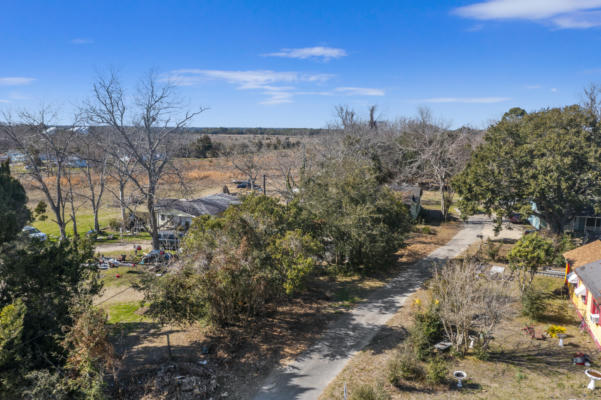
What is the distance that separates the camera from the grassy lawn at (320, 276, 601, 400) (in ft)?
40.5

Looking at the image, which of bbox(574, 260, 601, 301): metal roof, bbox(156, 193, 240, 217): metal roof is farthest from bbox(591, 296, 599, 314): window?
bbox(156, 193, 240, 217): metal roof

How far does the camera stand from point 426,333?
1472 cm

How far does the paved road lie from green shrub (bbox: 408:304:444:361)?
2.25 m

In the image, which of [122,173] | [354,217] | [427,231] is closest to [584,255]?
[354,217]

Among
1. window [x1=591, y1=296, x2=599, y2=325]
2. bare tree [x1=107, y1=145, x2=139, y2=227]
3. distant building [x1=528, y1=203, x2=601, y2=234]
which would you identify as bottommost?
window [x1=591, y1=296, x2=599, y2=325]

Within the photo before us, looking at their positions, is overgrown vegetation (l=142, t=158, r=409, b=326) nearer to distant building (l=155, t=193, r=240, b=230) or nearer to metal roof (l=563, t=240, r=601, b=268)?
metal roof (l=563, t=240, r=601, b=268)

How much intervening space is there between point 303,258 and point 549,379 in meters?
9.68

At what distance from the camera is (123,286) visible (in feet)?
76.5

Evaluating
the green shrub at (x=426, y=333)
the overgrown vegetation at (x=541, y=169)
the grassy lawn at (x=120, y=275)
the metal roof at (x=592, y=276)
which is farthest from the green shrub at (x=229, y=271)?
the overgrown vegetation at (x=541, y=169)

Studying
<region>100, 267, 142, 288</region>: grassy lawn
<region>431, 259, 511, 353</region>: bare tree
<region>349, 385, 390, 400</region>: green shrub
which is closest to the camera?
<region>349, 385, 390, 400</region>: green shrub

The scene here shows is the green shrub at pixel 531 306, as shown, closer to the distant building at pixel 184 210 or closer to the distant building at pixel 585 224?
the distant building at pixel 585 224

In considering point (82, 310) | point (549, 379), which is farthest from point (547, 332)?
point (82, 310)

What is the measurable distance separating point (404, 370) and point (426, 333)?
235cm

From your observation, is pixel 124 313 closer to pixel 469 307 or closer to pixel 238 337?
pixel 238 337
